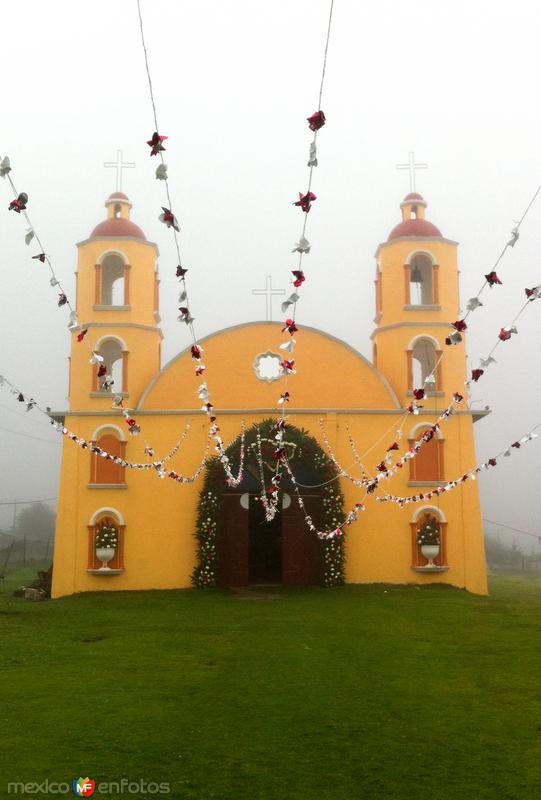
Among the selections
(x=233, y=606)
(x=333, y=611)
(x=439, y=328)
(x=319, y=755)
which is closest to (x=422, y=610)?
(x=333, y=611)

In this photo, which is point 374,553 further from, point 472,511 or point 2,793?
point 2,793

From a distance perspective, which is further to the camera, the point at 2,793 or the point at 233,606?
the point at 233,606

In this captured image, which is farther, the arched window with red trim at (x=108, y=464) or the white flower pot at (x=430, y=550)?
the arched window with red trim at (x=108, y=464)

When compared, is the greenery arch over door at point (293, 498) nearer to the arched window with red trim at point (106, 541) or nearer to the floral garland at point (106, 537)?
the arched window with red trim at point (106, 541)

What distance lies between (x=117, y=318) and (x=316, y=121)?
1338cm

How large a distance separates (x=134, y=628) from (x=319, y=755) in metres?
7.13

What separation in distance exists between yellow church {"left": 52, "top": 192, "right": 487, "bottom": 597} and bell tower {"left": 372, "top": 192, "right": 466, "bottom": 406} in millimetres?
33

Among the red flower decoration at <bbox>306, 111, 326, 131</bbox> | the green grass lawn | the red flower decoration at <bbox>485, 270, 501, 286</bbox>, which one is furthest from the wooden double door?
the red flower decoration at <bbox>306, 111, 326, 131</bbox>

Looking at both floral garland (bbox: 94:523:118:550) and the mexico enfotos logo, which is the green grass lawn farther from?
floral garland (bbox: 94:523:118:550)

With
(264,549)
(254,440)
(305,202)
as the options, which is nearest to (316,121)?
(305,202)

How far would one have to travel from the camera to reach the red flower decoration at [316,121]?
24.0ft

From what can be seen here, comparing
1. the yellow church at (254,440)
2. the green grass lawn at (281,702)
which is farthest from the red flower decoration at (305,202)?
the yellow church at (254,440)

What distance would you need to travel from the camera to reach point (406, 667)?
10367mm

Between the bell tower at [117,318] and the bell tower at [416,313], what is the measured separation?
5.51 metres
